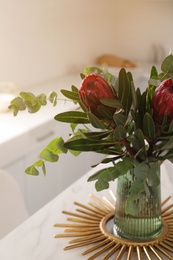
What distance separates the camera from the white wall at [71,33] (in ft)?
11.0

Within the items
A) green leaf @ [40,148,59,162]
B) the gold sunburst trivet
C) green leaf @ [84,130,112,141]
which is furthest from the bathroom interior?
green leaf @ [84,130,112,141]

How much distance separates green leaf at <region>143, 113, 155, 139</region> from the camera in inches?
42.9

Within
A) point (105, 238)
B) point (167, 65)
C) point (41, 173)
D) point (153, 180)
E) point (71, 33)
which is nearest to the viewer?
point (153, 180)

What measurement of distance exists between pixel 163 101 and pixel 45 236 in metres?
0.48

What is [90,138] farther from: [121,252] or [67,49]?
[67,49]

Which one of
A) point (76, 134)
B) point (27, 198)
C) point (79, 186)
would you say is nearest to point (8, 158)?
point (27, 198)

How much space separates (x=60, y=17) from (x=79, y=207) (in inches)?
103

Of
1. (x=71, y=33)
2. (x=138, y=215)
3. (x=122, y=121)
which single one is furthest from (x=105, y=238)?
(x=71, y=33)

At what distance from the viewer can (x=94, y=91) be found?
1.09 meters

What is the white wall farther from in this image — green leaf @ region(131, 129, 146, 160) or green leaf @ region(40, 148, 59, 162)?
green leaf @ region(131, 129, 146, 160)

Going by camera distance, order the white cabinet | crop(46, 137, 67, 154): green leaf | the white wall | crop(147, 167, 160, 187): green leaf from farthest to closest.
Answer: the white wall, the white cabinet, crop(46, 137, 67, 154): green leaf, crop(147, 167, 160, 187): green leaf

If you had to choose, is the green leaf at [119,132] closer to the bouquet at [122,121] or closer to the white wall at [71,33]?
the bouquet at [122,121]

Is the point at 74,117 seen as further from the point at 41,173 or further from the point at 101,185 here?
the point at 41,173

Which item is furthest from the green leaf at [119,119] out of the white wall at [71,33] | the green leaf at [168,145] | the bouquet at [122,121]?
the white wall at [71,33]
